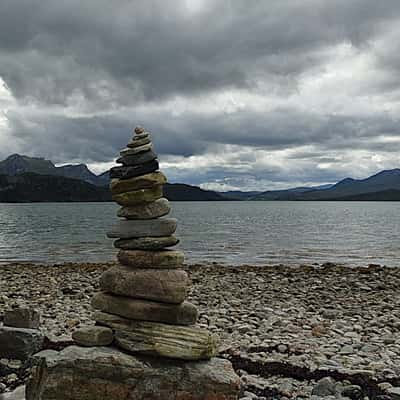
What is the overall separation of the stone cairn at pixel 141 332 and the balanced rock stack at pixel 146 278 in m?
0.02

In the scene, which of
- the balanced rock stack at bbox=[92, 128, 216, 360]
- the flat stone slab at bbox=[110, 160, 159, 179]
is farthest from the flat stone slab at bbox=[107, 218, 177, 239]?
the flat stone slab at bbox=[110, 160, 159, 179]

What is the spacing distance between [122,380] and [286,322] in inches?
362

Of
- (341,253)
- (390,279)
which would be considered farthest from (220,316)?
(341,253)

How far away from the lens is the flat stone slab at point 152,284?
909cm

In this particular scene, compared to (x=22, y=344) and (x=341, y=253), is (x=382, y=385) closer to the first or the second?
(x=22, y=344)

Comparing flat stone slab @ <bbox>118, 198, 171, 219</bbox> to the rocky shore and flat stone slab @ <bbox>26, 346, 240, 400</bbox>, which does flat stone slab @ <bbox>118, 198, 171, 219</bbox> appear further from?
the rocky shore

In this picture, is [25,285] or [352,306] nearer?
[352,306]

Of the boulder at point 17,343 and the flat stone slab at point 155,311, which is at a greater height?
the flat stone slab at point 155,311

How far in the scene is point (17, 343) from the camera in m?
11.5

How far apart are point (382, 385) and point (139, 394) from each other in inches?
199

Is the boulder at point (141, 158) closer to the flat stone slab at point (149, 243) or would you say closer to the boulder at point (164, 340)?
the flat stone slab at point (149, 243)

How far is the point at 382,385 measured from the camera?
33.9 feet

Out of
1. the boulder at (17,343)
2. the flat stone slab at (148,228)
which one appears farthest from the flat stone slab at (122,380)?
the boulder at (17,343)

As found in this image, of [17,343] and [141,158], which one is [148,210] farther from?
[17,343]
